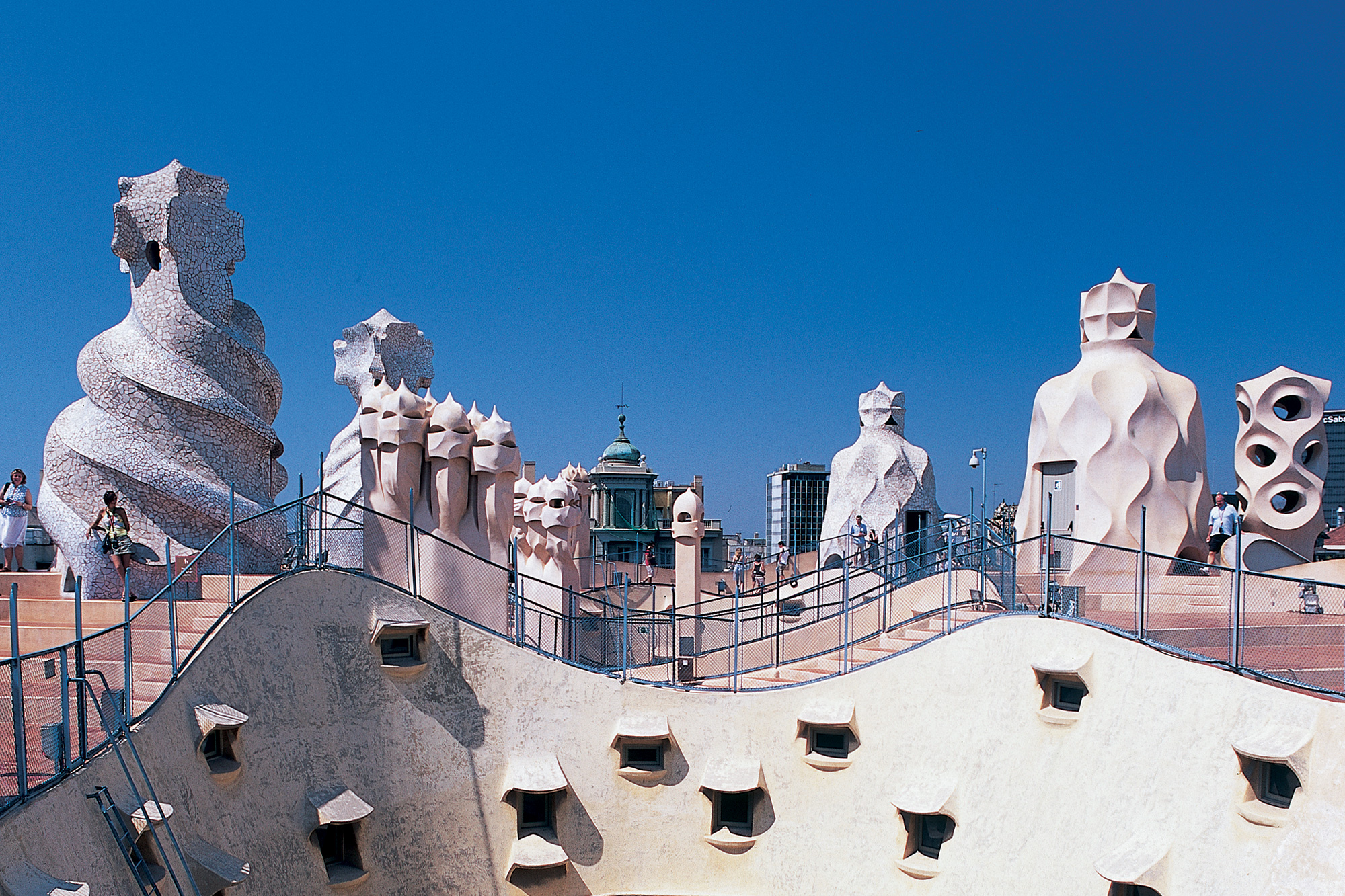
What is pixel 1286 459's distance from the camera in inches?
A: 719

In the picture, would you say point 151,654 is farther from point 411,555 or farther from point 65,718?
point 411,555

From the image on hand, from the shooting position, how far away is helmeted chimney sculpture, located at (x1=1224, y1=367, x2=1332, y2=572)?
1819 centimetres

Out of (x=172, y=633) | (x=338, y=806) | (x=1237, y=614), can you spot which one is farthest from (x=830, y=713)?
(x=172, y=633)

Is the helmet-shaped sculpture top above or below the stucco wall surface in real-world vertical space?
above

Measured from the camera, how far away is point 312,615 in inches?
448

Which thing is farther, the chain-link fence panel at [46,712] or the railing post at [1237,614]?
the railing post at [1237,614]

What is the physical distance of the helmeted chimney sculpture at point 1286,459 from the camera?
18.2 metres

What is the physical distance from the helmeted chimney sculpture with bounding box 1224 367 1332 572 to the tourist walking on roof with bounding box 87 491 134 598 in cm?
1763

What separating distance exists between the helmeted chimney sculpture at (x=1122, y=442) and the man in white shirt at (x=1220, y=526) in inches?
6.7

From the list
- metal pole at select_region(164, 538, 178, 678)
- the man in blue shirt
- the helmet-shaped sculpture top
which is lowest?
metal pole at select_region(164, 538, 178, 678)

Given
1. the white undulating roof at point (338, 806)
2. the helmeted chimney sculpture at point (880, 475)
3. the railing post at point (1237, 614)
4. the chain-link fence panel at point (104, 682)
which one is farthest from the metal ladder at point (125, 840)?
the helmeted chimney sculpture at point (880, 475)

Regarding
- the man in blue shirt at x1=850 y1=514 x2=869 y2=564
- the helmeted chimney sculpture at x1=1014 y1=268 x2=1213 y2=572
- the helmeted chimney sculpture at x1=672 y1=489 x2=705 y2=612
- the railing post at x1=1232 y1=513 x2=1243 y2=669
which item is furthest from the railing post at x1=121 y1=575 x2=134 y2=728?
the man in blue shirt at x1=850 y1=514 x2=869 y2=564

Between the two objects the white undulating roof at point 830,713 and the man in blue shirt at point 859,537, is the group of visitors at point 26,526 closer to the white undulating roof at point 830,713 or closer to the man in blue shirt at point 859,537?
the white undulating roof at point 830,713

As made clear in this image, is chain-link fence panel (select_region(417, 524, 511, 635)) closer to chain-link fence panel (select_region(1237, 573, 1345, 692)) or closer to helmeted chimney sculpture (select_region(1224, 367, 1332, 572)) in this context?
chain-link fence panel (select_region(1237, 573, 1345, 692))
